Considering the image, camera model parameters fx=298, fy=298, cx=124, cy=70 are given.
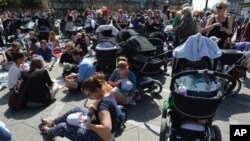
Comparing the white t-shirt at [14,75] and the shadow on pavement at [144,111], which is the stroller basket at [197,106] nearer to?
the shadow on pavement at [144,111]

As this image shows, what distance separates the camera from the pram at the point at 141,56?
6.17 meters

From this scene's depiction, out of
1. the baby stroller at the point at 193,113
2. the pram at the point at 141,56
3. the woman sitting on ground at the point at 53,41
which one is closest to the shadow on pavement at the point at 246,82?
the pram at the point at 141,56

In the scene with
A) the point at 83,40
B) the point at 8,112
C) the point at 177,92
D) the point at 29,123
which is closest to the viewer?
the point at 177,92

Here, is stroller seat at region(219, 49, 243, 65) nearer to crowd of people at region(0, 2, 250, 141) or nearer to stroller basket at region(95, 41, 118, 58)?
crowd of people at region(0, 2, 250, 141)

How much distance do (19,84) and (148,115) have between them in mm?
2563

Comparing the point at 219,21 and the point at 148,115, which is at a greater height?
the point at 219,21

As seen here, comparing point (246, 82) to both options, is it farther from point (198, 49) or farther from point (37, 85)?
point (37, 85)

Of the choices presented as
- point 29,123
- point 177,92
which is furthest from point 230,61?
point 29,123

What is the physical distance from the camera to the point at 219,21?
6.47 m

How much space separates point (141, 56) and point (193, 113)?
281cm

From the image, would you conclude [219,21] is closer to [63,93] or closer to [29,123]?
[63,93]

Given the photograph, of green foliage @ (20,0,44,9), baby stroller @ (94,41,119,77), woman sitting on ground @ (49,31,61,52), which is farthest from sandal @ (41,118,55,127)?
green foliage @ (20,0,44,9)

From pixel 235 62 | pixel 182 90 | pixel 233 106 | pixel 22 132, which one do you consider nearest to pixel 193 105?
pixel 182 90

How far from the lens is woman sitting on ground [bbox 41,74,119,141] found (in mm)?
3531
